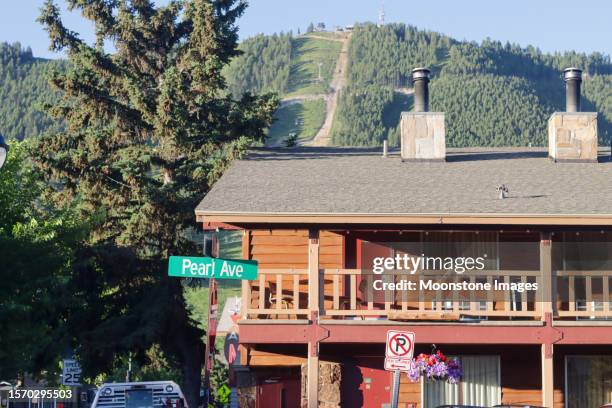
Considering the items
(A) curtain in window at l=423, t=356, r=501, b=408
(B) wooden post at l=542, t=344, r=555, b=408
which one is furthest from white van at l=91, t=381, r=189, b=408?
(B) wooden post at l=542, t=344, r=555, b=408

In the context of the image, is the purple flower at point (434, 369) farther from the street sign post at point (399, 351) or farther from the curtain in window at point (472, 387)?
the street sign post at point (399, 351)

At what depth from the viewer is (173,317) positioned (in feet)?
98.4

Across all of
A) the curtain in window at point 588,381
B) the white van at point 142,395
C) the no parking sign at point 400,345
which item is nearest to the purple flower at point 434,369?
the curtain in window at point 588,381

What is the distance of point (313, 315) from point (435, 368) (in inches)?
104

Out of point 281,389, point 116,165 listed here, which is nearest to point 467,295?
point 281,389

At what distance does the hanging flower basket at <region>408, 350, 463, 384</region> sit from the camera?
21.9 metres

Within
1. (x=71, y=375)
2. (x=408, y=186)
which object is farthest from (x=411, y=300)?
(x=71, y=375)

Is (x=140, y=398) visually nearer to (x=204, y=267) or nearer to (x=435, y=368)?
(x=204, y=267)

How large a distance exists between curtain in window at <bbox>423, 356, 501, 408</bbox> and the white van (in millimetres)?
5633

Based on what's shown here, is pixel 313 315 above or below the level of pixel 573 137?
below

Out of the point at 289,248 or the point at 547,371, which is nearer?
the point at 547,371

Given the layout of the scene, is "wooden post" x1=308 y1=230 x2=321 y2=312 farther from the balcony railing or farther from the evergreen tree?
the evergreen tree

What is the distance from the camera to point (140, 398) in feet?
70.0

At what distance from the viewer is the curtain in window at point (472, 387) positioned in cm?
2377
